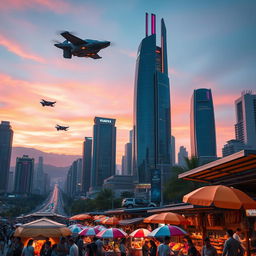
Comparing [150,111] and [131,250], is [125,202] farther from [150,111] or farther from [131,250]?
[150,111]

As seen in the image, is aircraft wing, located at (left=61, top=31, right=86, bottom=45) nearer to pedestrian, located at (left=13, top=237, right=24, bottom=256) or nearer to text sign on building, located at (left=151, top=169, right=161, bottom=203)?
pedestrian, located at (left=13, top=237, right=24, bottom=256)

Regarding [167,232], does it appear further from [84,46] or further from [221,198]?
[84,46]

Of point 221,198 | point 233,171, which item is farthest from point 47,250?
point 221,198

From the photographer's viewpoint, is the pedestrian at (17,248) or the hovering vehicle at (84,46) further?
the hovering vehicle at (84,46)

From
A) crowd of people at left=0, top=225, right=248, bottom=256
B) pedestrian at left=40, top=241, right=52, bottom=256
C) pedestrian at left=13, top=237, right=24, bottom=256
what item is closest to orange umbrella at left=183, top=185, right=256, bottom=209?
crowd of people at left=0, top=225, right=248, bottom=256

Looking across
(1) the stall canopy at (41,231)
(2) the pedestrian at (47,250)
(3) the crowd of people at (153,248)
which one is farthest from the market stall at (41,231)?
(2) the pedestrian at (47,250)

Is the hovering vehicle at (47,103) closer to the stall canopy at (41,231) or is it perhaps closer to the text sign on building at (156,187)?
the text sign on building at (156,187)
